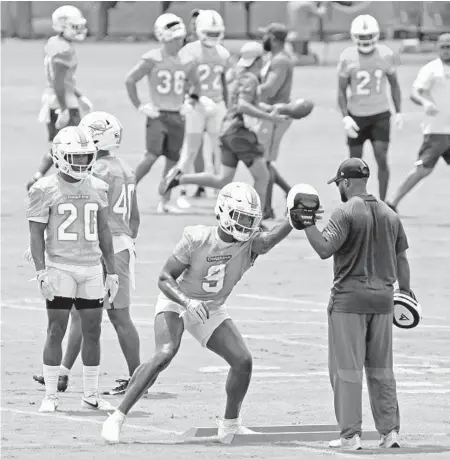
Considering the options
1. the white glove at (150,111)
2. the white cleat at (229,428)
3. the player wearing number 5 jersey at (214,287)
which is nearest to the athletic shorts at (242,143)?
the white glove at (150,111)

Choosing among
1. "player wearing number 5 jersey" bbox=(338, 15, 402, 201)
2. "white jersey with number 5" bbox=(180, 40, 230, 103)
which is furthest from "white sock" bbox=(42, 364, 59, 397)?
"white jersey with number 5" bbox=(180, 40, 230, 103)

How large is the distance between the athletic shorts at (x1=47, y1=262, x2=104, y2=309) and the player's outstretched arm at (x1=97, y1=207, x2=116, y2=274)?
6.5 inches

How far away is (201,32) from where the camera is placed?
20016 millimetres

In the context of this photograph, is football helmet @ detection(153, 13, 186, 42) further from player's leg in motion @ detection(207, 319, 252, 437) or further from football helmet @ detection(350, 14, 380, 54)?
player's leg in motion @ detection(207, 319, 252, 437)

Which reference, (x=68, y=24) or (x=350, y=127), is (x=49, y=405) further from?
(x=68, y=24)

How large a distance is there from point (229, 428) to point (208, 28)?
1056 centimetres

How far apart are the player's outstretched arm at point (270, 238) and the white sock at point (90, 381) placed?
1.55 m

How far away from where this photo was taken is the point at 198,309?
9.79 meters

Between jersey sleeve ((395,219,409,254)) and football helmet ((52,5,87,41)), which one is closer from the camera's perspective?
jersey sleeve ((395,219,409,254))

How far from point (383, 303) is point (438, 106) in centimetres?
933

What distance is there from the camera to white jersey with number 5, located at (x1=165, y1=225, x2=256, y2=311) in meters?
10.0

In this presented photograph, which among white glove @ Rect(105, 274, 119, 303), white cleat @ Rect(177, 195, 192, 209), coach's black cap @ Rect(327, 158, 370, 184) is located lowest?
white cleat @ Rect(177, 195, 192, 209)

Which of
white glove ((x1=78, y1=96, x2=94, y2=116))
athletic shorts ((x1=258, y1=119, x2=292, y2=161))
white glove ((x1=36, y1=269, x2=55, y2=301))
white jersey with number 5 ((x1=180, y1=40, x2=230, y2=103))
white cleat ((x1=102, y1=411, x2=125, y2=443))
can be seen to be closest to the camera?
white cleat ((x1=102, y1=411, x2=125, y2=443))

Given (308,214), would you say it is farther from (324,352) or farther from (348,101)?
(348,101)
